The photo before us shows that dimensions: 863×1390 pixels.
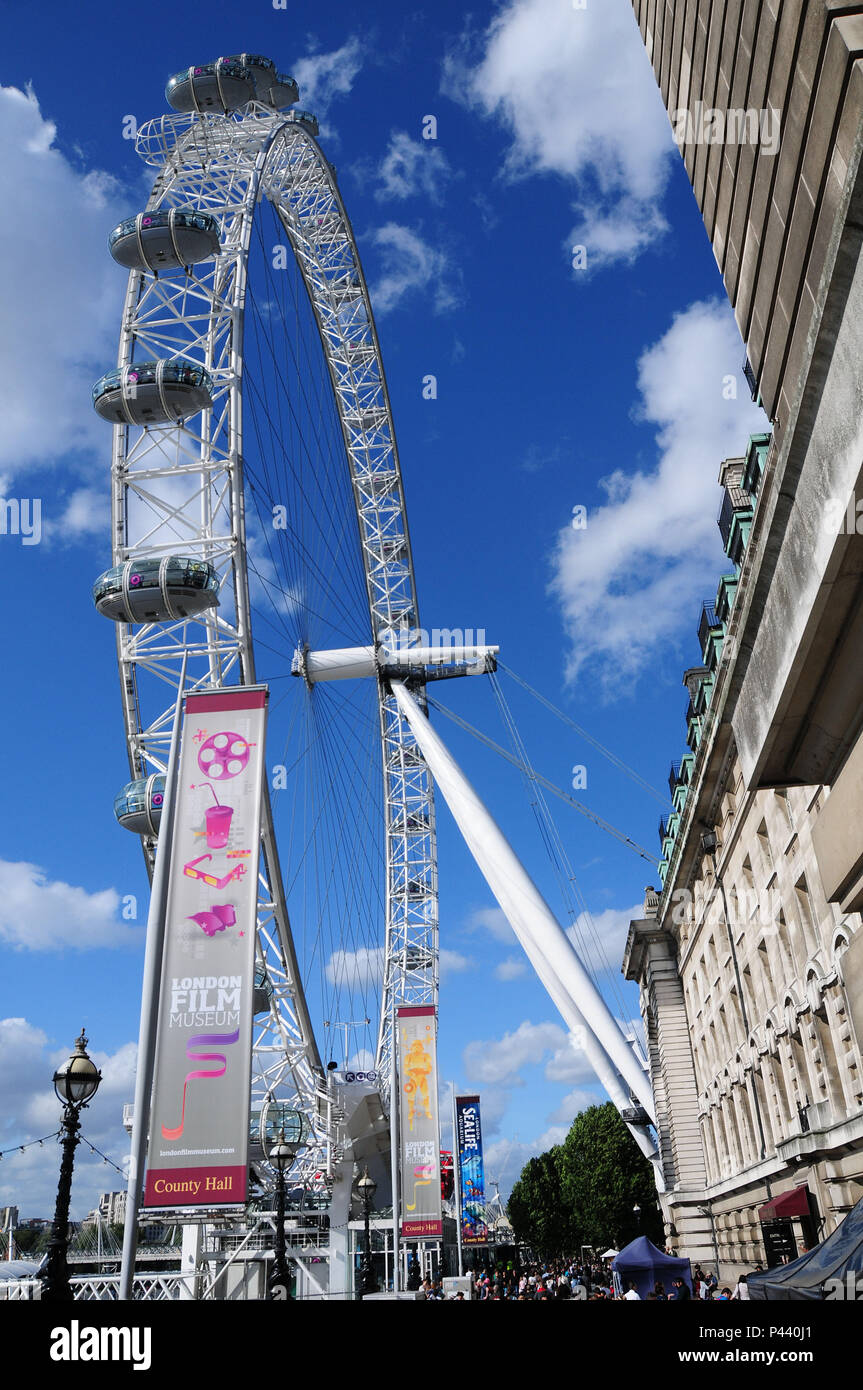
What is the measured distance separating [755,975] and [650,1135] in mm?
17439

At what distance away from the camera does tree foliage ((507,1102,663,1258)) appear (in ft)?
333

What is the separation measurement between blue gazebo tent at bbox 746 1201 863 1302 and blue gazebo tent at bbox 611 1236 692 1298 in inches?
638

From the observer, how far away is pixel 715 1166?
42312 millimetres

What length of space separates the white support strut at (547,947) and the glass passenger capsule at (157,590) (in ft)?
52.6

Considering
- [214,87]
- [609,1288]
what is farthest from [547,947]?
[214,87]

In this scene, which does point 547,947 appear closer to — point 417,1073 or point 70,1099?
point 417,1073

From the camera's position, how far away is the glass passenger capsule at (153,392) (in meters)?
39.6

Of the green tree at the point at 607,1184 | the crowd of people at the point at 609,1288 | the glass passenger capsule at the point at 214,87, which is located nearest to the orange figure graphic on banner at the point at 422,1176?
the crowd of people at the point at 609,1288

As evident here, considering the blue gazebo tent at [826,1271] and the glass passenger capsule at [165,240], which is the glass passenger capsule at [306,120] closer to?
the glass passenger capsule at [165,240]

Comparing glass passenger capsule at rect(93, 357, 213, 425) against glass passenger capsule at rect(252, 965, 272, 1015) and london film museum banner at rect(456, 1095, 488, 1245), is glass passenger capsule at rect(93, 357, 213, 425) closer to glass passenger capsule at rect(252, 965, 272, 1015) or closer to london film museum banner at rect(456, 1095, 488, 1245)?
glass passenger capsule at rect(252, 965, 272, 1015)

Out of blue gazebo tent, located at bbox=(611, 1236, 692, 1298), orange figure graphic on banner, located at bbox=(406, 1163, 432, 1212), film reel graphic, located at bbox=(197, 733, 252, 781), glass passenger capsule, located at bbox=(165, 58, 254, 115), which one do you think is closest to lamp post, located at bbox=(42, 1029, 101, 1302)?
film reel graphic, located at bbox=(197, 733, 252, 781)

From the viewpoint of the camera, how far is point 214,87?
47.6m
